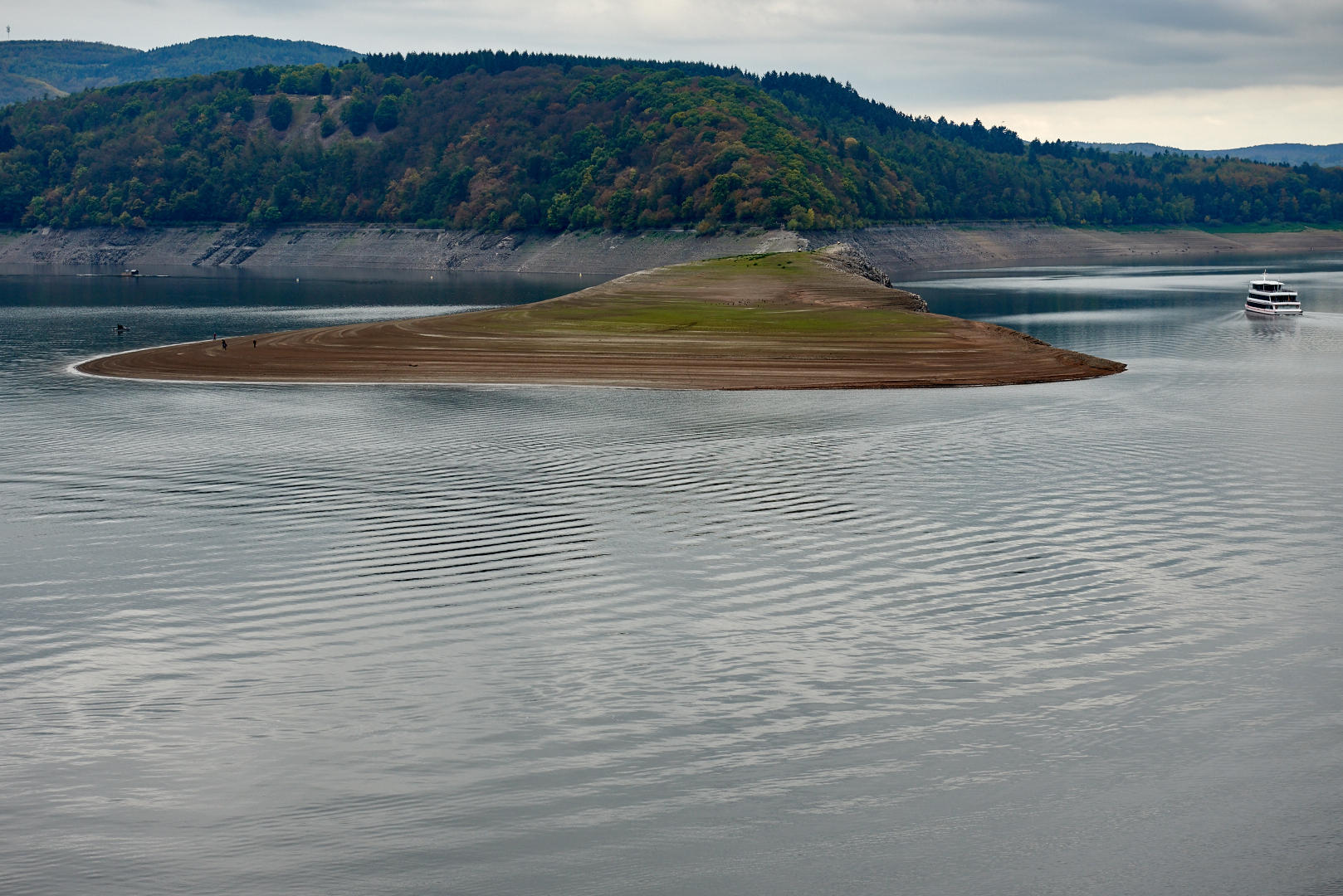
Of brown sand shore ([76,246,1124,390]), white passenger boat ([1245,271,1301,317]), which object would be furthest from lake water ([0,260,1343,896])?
white passenger boat ([1245,271,1301,317])

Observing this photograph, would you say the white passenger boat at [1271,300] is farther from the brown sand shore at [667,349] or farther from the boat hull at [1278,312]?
the brown sand shore at [667,349]

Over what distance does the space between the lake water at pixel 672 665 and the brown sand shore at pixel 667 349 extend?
21446mm

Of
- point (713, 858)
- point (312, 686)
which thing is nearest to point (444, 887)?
point (713, 858)

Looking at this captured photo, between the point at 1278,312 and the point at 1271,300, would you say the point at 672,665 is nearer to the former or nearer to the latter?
the point at 1278,312

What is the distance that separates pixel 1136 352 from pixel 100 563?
243 ft

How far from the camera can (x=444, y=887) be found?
17.4 metres

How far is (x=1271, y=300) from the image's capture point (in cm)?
12162

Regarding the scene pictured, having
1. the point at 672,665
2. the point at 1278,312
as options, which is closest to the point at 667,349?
the point at 672,665

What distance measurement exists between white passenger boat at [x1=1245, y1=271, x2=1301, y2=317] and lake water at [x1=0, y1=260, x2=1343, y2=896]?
76088 millimetres

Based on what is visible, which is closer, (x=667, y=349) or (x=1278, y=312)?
(x=667, y=349)

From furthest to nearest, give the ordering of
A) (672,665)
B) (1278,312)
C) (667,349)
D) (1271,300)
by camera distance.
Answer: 1. (1271,300)
2. (1278,312)
3. (667,349)
4. (672,665)

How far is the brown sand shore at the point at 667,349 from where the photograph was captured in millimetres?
74000

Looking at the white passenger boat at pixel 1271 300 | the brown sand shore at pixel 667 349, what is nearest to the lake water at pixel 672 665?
the brown sand shore at pixel 667 349

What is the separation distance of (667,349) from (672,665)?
59434 mm
